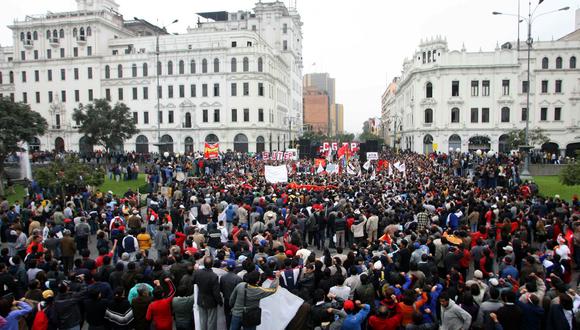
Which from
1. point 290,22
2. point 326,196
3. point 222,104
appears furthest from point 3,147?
point 290,22

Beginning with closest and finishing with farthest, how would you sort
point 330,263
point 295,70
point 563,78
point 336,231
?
point 330,263, point 336,231, point 563,78, point 295,70

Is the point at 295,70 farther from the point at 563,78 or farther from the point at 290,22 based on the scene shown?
the point at 563,78

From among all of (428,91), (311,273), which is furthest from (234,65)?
(311,273)

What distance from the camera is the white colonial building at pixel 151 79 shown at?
202 ft

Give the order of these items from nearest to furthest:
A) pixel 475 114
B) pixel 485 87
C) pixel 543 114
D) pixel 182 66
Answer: pixel 543 114, pixel 485 87, pixel 475 114, pixel 182 66

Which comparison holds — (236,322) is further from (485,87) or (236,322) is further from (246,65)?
(485,87)

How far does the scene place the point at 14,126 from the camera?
95.3 feet

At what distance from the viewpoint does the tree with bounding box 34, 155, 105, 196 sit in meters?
21.4

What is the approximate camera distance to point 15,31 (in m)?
66.9

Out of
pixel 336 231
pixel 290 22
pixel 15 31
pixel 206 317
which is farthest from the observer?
pixel 290 22

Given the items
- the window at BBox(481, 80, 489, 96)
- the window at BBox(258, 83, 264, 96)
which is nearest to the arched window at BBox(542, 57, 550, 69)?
the window at BBox(481, 80, 489, 96)

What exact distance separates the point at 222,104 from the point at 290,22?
2608 cm

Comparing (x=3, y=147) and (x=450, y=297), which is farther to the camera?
(x=3, y=147)

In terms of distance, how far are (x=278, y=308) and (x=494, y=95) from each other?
58.4 metres
